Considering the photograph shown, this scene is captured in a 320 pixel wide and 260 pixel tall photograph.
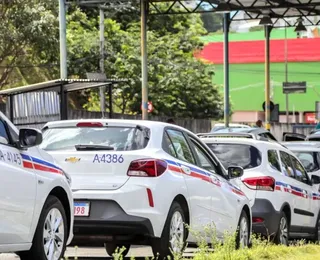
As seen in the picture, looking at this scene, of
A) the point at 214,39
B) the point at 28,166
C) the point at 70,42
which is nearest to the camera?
the point at 28,166

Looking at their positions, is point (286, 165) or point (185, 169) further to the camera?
point (286, 165)

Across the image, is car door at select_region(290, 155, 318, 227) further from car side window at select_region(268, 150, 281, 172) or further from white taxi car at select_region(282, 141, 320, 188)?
white taxi car at select_region(282, 141, 320, 188)

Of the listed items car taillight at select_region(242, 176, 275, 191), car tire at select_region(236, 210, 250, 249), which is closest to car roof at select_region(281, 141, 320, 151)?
car taillight at select_region(242, 176, 275, 191)

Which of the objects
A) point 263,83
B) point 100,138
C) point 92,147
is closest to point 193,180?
point 100,138

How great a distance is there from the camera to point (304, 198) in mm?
14383

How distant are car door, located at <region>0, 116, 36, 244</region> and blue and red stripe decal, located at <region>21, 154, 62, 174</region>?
1 cm

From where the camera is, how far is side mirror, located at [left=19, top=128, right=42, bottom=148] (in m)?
8.20

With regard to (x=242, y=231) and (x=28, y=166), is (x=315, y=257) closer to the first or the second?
(x=242, y=231)

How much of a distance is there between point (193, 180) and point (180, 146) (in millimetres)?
450

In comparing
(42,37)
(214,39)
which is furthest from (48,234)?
(214,39)

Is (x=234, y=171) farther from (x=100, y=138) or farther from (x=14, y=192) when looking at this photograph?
(x=14, y=192)

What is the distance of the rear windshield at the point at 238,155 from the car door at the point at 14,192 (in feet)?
17.5

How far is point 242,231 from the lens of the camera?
39.4 feet

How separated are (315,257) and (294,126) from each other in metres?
41.7
